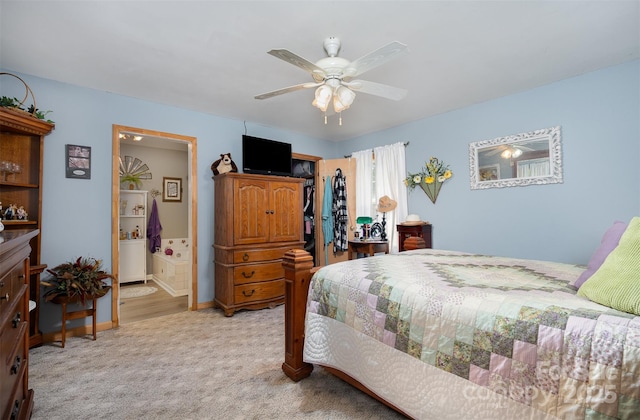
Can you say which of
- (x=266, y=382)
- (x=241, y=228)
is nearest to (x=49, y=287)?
(x=241, y=228)

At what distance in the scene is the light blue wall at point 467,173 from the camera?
251 centimetres

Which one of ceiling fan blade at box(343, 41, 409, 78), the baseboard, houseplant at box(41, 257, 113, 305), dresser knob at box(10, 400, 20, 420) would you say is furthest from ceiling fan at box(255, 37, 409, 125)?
the baseboard

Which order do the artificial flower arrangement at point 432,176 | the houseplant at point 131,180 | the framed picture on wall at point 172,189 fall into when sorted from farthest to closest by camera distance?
the framed picture on wall at point 172,189
the houseplant at point 131,180
the artificial flower arrangement at point 432,176

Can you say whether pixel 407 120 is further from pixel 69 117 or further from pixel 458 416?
pixel 69 117

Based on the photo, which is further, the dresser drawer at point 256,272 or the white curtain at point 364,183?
the white curtain at point 364,183

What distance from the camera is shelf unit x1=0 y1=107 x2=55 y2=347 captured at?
2.43 meters

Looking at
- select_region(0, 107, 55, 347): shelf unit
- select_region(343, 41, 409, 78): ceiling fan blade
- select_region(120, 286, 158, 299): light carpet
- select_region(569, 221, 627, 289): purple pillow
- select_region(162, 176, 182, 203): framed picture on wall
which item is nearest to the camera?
select_region(569, 221, 627, 289): purple pillow

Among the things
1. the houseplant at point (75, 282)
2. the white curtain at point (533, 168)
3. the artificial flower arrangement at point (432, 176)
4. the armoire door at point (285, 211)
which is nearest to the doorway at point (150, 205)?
the houseplant at point (75, 282)

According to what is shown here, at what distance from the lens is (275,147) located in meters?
3.95

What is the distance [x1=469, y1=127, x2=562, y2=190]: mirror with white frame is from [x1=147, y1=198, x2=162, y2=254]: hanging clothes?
5211 millimetres

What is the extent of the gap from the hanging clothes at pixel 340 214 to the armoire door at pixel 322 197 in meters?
0.05

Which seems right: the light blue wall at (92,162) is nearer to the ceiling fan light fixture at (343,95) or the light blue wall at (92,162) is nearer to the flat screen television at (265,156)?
the flat screen television at (265,156)

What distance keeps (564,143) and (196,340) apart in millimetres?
3975

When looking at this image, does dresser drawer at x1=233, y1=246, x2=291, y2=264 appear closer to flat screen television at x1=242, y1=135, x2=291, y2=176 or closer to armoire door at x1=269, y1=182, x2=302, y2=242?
armoire door at x1=269, y1=182, x2=302, y2=242
